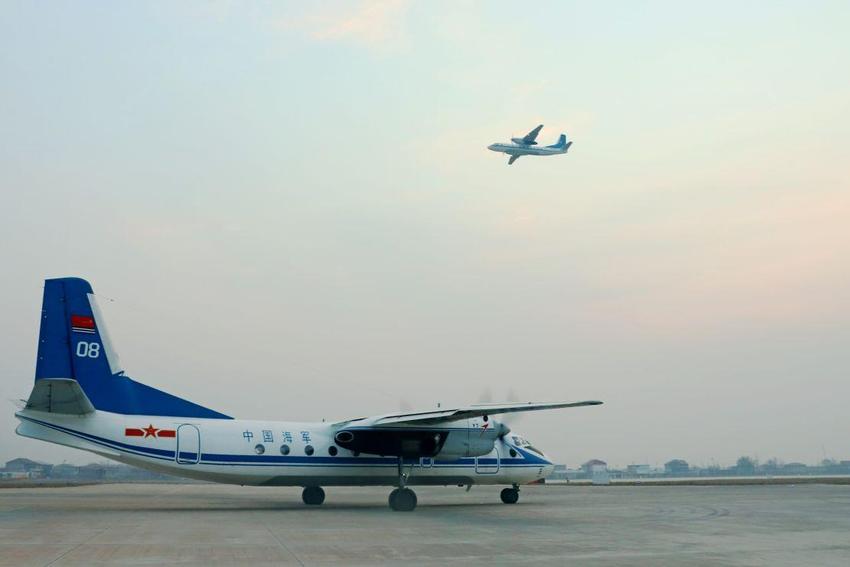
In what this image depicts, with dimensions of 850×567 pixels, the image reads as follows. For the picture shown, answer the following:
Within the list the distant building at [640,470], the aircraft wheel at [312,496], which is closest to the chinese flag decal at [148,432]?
the aircraft wheel at [312,496]

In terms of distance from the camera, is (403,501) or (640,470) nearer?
(403,501)

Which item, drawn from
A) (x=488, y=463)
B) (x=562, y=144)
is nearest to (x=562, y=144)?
(x=562, y=144)

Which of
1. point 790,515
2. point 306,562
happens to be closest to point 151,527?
point 306,562

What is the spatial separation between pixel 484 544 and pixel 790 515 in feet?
39.7

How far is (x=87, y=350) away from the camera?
79.6 feet

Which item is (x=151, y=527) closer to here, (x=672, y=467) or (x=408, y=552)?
(x=408, y=552)

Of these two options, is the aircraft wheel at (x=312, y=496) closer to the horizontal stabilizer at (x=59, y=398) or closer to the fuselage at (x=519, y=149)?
the horizontal stabilizer at (x=59, y=398)

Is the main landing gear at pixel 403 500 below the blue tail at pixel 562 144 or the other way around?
below

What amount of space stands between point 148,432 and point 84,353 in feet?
9.89

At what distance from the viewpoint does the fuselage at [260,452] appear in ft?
77.9

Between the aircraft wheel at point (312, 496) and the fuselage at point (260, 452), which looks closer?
the fuselage at point (260, 452)

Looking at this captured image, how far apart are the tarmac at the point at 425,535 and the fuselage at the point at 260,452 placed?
1.37m

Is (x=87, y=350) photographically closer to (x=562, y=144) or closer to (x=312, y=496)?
(x=312, y=496)

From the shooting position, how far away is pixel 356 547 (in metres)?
15.1
